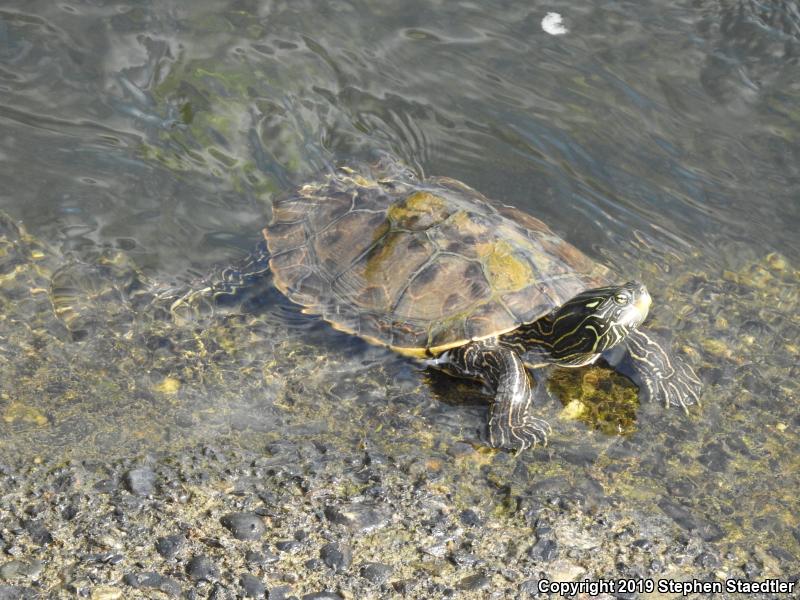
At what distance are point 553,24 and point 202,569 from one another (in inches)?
300

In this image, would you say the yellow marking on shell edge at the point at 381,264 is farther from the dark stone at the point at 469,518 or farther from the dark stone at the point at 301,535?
the dark stone at the point at 301,535

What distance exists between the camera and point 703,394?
594 centimetres

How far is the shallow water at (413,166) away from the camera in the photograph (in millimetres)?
5258

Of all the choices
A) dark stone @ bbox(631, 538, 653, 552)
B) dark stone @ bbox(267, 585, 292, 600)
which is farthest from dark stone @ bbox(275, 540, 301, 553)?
dark stone @ bbox(631, 538, 653, 552)

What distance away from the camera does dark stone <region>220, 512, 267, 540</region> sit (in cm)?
427

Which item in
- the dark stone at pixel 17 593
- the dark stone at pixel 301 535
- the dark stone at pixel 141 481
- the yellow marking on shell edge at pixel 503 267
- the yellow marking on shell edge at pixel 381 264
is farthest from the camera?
the yellow marking on shell edge at pixel 381 264

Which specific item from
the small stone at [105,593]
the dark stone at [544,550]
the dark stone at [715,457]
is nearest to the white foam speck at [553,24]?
the dark stone at [715,457]

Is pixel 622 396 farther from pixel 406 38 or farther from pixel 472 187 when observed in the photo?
pixel 406 38

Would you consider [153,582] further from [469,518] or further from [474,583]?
[469,518]

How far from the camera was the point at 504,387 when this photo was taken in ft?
18.3

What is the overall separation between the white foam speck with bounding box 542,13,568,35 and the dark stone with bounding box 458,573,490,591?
6.96m

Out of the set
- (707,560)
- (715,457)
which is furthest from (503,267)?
(707,560)

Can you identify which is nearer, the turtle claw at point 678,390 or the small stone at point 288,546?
the small stone at point 288,546

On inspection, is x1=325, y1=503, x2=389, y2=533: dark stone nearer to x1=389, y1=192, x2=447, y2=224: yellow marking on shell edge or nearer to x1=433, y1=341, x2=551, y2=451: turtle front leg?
x1=433, y1=341, x2=551, y2=451: turtle front leg
